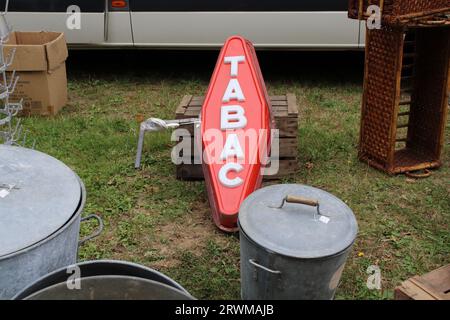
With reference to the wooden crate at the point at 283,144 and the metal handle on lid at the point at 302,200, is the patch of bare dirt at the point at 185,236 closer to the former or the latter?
the wooden crate at the point at 283,144

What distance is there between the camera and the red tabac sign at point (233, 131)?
3393 mm

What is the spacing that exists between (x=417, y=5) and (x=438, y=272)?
6.48ft

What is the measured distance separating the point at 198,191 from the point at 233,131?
52 centimetres

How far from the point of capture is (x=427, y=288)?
2.32m

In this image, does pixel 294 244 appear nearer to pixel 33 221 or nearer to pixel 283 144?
pixel 33 221

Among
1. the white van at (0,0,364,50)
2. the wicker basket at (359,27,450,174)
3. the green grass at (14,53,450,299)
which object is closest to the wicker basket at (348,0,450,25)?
the wicker basket at (359,27,450,174)

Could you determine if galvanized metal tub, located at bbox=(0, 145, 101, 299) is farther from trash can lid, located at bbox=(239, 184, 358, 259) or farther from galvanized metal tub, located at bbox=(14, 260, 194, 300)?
trash can lid, located at bbox=(239, 184, 358, 259)

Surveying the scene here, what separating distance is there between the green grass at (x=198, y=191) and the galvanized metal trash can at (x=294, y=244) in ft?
1.85

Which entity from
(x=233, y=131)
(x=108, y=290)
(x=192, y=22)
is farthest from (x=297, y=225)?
(x=192, y=22)

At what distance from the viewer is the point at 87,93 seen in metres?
6.06

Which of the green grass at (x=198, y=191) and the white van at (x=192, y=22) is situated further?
the white van at (x=192, y=22)

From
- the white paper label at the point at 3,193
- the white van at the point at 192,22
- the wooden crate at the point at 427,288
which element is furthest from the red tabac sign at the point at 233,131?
the white van at the point at 192,22
